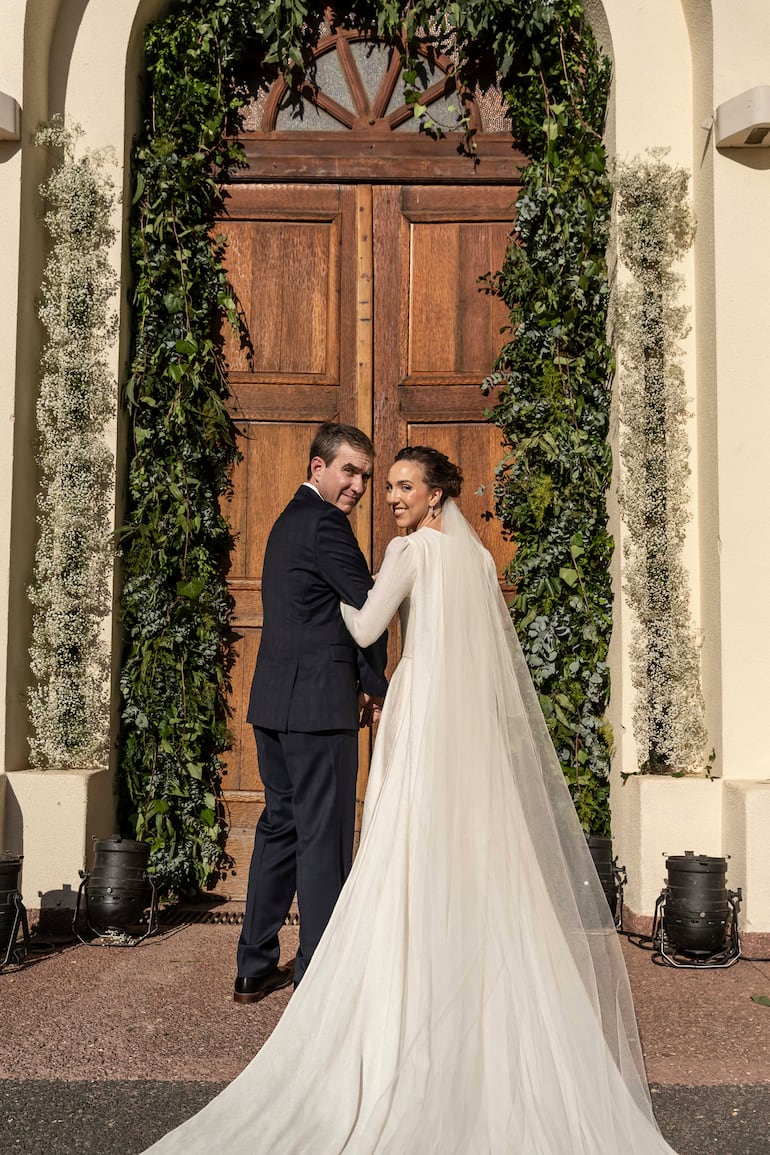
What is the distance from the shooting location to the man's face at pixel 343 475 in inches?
161

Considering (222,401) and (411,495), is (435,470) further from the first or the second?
(222,401)

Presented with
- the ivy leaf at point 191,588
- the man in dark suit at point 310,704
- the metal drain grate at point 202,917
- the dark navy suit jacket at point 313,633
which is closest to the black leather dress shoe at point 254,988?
the man in dark suit at point 310,704

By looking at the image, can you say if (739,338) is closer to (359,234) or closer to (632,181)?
(632,181)

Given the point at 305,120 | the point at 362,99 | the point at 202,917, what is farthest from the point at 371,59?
the point at 202,917

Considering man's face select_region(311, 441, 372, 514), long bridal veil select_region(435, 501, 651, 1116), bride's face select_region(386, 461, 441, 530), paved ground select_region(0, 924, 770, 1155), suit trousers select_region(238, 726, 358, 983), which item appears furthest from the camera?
man's face select_region(311, 441, 372, 514)

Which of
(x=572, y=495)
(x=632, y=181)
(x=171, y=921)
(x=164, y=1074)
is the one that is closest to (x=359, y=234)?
(x=632, y=181)

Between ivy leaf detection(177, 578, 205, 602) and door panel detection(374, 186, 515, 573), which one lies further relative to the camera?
door panel detection(374, 186, 515, 573)

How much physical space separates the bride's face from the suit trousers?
83cm

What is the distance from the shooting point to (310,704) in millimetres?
3943

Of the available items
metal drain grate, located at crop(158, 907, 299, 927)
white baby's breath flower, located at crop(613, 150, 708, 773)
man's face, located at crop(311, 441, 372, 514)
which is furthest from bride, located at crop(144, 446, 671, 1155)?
metal drain grate, located at crop(158, 907, 299, 927)

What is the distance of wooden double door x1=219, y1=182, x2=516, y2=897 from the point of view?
5.85 metres

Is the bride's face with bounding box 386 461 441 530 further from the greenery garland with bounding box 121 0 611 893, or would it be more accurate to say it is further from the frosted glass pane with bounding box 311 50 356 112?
the frosted glass pane with bounding box 311 50 356 112

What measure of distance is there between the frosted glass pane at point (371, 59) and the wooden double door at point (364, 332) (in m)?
0.61

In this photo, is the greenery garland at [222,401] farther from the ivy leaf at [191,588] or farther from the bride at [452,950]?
the bride at [452,950]
